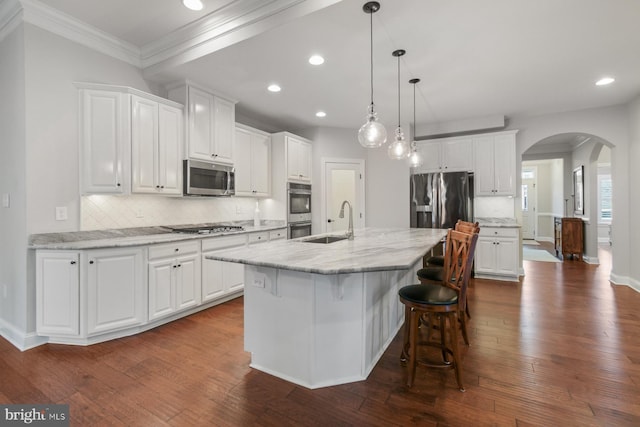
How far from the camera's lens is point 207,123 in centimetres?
378

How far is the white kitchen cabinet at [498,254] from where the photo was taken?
15.6 feet

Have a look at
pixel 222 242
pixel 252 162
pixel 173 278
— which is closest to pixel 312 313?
pixel 173 278

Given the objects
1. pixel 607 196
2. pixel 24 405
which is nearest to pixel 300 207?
pixel 24 405

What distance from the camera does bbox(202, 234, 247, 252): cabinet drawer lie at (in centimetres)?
347

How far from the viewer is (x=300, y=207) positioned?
17.4 feet

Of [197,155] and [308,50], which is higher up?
[308,50]

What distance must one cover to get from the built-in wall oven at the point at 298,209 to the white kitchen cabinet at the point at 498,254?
2933 millimetres

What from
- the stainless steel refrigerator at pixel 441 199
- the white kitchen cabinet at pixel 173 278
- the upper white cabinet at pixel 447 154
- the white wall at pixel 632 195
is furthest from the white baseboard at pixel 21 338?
the white wall at pixel 632 195

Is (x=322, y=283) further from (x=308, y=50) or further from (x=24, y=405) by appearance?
(x=308, y=50)

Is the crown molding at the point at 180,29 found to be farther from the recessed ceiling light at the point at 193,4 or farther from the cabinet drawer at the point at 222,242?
the cabinet drawer at the point at 222,242

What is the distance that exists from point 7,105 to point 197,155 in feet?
5.45

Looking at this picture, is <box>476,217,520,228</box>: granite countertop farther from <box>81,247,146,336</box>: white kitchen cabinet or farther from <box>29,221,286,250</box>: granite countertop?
<box>81,247,146,336</box>: white kitchen cabinet

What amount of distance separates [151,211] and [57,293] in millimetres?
1207

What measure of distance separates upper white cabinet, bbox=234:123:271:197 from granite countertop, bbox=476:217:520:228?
366cm
